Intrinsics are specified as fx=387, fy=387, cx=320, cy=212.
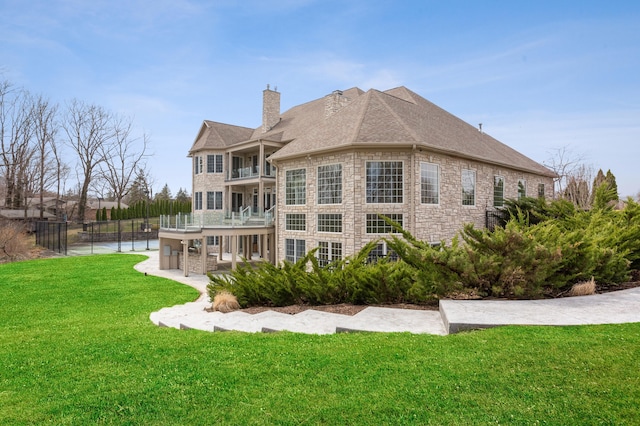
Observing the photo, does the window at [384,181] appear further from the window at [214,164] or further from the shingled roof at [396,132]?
the window at [214,164]

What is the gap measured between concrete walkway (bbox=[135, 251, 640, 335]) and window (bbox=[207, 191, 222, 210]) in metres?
19.3

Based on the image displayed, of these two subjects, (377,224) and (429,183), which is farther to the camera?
(429,183)

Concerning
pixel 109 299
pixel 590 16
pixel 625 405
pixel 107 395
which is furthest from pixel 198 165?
pixel 625 405

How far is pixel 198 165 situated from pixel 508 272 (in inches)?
956

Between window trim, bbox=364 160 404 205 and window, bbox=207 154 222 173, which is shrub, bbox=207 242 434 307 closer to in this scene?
window trim, bbox=364 160 404 205

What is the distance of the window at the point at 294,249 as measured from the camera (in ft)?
60.6

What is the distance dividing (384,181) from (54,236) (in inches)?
1089

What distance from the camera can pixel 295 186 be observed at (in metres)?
18.9

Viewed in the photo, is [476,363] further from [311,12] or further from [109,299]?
[109,299]

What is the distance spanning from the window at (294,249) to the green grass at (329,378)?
12.0 meters

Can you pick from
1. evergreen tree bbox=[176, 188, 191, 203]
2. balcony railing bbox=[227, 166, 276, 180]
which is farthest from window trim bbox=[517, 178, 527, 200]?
evergreen tree bbox=[176, 188, 191, 203]

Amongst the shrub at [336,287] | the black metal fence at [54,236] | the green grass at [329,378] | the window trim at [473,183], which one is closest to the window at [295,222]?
the window trim at [473,183]

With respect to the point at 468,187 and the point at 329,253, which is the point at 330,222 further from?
the point at 468,187

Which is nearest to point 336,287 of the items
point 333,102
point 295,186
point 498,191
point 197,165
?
point 295,186
